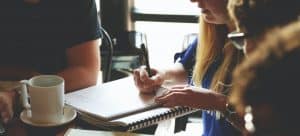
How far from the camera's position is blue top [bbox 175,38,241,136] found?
151 centimetres

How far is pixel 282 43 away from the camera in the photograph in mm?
590

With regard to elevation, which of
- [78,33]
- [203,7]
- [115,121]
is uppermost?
[203,7]

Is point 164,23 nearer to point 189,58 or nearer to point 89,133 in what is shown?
point 189,58

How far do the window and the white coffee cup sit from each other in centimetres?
154

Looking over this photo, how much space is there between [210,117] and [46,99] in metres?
0.57

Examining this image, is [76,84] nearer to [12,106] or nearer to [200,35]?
[12,106]

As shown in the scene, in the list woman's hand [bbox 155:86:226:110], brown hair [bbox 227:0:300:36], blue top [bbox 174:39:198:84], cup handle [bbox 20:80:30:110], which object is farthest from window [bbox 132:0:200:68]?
brown hair [bbox 227:0:300:36]

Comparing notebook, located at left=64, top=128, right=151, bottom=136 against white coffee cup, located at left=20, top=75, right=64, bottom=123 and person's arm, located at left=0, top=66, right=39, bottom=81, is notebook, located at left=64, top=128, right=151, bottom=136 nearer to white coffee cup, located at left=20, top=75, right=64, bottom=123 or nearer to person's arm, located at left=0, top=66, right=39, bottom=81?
white coffee cup, located at left=20, top=75, right=64, bottom=123

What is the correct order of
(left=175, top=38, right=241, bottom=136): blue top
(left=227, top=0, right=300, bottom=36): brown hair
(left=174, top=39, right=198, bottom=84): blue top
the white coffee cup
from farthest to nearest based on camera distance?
1. (left=174, top=39, right=198, bottom=84): blue top
2. (left=175, top=38, right=241, bottom=136): blue top
3. the white coffee cup
4. (left=227, top=0, right=300, bottom=36): brown hair

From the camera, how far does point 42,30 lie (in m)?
1.82

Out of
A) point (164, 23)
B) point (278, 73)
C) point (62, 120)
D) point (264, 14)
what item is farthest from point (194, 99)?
point (164, 23)

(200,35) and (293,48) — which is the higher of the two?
(293,48)

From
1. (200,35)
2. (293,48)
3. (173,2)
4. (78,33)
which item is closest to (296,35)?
(293,48)

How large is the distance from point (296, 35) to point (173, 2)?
230 cm
